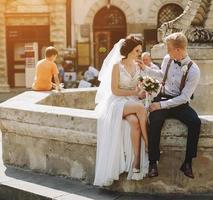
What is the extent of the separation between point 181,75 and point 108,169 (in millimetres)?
1161

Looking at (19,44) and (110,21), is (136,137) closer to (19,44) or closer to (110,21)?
(110,21)

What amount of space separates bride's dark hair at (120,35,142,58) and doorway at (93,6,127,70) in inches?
746

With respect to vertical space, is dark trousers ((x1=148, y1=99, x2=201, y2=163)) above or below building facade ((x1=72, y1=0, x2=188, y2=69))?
below

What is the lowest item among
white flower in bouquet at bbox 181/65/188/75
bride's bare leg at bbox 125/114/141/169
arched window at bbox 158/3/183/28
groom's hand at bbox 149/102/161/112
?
bride's bare leg at bbox 125/114/141/169

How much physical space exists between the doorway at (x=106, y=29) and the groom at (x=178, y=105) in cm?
1910

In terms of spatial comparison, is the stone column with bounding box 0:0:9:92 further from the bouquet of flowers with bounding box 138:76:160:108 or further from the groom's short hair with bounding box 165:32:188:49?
the groom's short hair with bounding box 165:32:188:49

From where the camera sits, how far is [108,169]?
537 cm

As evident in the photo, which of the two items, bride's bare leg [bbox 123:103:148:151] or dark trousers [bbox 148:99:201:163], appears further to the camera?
bride's bare leg [bbox 123:103:148:151]

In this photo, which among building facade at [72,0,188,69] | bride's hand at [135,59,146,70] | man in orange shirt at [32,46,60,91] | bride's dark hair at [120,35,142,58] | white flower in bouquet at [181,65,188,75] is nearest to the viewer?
white flower in bouquet at [181,65,188,75]

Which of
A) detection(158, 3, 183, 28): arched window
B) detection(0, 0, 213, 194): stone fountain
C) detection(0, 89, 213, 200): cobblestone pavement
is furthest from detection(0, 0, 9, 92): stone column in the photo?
detection(0, 89, 213, 200): cobblestone pavement

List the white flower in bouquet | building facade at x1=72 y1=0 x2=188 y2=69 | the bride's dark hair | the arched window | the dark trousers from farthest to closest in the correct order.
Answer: building facade at x1=72 y1=0 x2=188 y2=69, the arched window, the bride's dark hair, the white flower in bouquet, the dark trousers

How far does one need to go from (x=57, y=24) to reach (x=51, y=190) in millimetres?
19549

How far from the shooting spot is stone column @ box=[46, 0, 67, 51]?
2459 centimetres

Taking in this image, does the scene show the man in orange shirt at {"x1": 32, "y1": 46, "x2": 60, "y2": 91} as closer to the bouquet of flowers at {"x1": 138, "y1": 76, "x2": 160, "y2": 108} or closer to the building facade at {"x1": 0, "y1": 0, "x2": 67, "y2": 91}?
the bouquet of flowers at {"x1": 138, "y1": 76, "x2": 160, "y2": 108}
